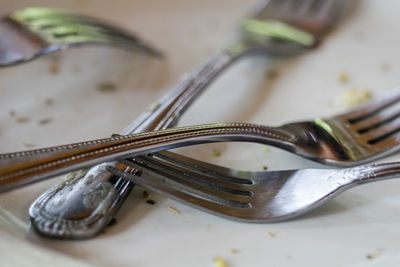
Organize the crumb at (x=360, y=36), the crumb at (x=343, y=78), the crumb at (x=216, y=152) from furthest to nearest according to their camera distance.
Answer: the crumb at (x=360, y=36), the crumb at (x=343, y=78), the crumb at (x=216, y=152)

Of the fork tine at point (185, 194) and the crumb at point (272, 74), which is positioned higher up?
the crumb at point (272, 74)

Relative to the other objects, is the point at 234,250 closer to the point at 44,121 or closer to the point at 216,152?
the point at 216,152

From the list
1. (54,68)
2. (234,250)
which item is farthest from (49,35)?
(234,250)

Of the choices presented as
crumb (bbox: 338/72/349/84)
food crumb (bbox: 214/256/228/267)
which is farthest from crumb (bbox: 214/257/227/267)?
crumb (bbox: 338/72/349/84)

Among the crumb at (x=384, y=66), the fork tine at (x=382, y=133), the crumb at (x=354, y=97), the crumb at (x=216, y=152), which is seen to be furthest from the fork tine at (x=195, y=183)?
the crumb at (x=384, y=66)

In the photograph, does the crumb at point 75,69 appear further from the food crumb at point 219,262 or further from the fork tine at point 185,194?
the food crumb at point 219,262

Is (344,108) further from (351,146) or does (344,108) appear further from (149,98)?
(149,98)

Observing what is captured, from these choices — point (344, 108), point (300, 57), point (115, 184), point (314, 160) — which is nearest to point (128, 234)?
point (115, 184)
